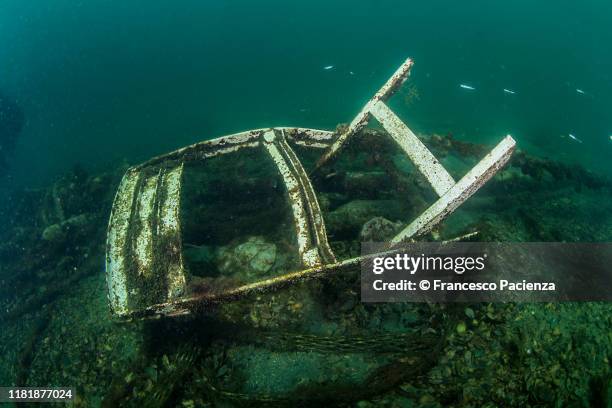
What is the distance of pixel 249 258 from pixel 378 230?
1.70 metres

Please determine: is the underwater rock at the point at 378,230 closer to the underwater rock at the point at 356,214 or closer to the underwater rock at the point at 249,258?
the underwater rock at the point at 356,214

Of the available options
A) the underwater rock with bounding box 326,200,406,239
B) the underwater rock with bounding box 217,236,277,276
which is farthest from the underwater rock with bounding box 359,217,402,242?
the underwater rock with bounding box 217,236,277,276

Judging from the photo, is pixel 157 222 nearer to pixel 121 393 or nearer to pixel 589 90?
pixel 121 393

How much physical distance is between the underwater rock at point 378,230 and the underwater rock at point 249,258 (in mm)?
1206

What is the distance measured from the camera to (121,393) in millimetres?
3873

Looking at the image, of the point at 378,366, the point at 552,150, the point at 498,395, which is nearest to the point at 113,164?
the point at 378,366

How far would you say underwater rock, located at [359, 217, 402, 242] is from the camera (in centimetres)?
436

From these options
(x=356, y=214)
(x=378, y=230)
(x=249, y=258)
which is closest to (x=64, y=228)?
(x=249, y=258)

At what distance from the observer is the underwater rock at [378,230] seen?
4.36m

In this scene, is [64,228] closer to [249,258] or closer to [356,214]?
[249,258]

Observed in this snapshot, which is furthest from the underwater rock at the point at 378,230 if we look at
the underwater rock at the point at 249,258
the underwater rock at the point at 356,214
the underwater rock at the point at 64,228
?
the underwater rock at the point at 64,228

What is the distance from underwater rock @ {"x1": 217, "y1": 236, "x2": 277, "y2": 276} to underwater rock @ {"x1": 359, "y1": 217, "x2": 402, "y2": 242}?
3.96 feet

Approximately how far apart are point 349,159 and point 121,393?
16.5ft

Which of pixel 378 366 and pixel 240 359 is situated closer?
pixel 378 366
